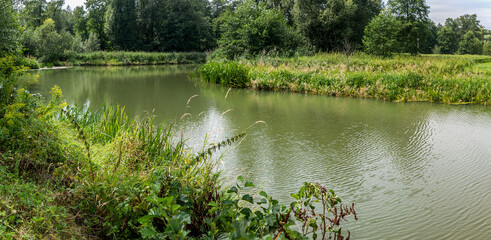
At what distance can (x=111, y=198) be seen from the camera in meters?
2.86

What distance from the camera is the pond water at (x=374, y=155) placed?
404cm

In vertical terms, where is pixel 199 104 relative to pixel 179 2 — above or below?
below

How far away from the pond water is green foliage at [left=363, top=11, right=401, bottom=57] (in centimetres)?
1647

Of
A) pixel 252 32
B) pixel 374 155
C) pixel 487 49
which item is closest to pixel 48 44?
pixel 252 32

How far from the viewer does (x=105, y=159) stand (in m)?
3.79

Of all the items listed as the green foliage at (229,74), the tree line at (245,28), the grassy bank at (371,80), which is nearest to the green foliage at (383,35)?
the tree line at (245,28)

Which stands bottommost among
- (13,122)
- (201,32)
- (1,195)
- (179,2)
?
(1,195)

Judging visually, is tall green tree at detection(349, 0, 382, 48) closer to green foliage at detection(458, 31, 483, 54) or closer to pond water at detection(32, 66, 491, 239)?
pond water at detection(32, 66, 491, 239)

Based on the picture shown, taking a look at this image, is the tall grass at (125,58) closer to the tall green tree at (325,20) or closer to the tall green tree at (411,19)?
the tall green tree at (325,20)

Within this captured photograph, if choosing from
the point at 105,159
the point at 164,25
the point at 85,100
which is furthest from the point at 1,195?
the point at 164,25

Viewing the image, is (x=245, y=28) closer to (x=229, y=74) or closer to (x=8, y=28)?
(x=229, y=74)

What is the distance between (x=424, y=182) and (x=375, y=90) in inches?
324

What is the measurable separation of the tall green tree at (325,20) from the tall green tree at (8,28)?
2408 cm

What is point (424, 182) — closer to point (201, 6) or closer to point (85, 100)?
point (85, 100)
